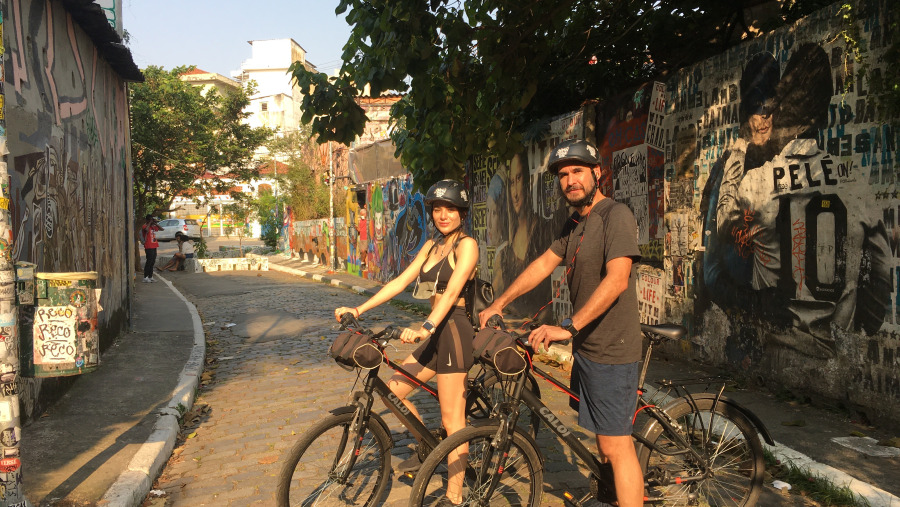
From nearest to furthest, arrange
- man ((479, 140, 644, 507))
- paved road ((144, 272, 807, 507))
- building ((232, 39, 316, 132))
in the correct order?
man ((479, 140, 644, 507))
paved road ((144, 272, 807, 507))
building ((232, 39, 316, 132))

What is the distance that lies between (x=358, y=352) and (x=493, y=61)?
21.5 ft

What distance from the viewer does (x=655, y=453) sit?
12.4 ft

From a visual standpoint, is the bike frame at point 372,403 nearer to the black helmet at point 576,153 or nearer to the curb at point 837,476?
the black helmet at point 576,153

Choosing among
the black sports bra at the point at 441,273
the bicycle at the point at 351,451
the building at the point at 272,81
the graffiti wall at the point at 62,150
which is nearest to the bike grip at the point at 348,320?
the bicycle at the point at 351,451

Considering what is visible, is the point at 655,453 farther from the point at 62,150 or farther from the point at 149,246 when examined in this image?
the point at 149,246

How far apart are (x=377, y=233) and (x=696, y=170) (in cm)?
1599

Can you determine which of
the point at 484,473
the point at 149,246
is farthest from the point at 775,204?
the point at 149,246

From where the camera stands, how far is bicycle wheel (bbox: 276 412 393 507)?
371 centimetres

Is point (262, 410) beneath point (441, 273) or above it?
beneath

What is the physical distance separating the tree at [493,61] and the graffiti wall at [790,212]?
1.73 m

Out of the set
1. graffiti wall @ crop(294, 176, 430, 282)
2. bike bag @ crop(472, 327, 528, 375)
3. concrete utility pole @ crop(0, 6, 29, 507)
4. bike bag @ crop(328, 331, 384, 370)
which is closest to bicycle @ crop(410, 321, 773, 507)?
bike bag @ crop(472, 327, 528, 375)

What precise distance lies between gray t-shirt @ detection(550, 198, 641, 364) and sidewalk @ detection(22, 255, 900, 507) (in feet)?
6.02

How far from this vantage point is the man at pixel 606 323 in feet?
11.0

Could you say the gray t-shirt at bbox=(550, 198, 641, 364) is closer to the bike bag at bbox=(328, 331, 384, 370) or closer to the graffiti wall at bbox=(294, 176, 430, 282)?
the bike bag at bbox=(328, 331, 384, 370)
